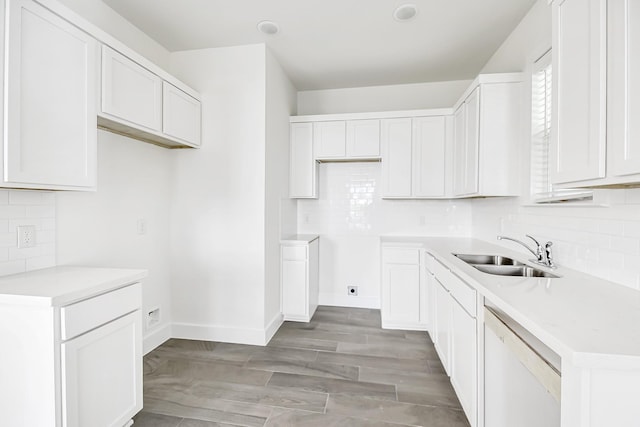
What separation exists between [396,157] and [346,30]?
55.9 inches

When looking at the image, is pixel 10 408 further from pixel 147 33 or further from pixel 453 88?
pixel 453 88

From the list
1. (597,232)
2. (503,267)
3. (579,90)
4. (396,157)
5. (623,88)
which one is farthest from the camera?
(396,157)

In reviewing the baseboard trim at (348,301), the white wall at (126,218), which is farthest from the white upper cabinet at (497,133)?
the white wall at (126,218)

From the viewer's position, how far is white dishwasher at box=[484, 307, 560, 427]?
1.11 m

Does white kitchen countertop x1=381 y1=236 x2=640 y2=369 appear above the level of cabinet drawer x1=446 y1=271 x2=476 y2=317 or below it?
above

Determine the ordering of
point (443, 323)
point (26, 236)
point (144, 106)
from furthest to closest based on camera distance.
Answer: point (443, 323), point (144, 106), point (26, 236)

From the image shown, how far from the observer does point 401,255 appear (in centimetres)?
329

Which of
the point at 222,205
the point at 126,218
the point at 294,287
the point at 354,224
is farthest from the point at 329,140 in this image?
the point at 126,218

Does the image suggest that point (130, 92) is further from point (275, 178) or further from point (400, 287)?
point (400, 287)

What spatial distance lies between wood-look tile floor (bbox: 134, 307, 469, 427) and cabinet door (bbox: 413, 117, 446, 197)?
1.58 meters

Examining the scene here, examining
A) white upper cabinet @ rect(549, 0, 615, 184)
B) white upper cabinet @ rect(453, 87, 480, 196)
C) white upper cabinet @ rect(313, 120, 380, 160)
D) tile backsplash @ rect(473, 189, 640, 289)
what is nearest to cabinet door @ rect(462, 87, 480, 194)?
white upper cabinet @ rect(453, 87, 480, 196)

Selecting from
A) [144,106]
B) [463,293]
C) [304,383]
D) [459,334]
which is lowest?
[304,383]

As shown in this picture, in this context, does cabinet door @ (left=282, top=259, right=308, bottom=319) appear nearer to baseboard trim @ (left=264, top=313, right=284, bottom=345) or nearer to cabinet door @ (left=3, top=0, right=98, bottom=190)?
baseboard trim @ (left=264, top=313, right=284, bottom=345)

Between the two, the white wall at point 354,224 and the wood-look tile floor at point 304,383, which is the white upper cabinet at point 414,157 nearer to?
the white wall at point 354,224
